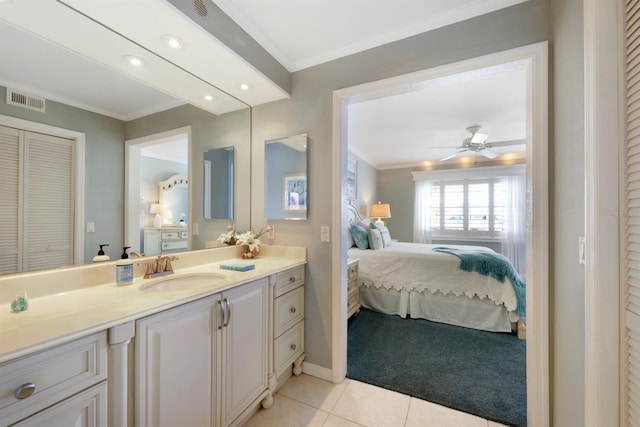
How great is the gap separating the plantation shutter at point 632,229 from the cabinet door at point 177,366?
1.48 metres

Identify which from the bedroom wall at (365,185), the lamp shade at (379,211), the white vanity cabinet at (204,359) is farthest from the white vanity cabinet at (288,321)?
the lamp shade at (379,211)

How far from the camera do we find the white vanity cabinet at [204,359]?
3.12ft

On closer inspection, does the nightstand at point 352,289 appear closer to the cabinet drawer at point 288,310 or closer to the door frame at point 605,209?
the cabinet drawer at point 288,310

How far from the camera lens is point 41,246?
3.55 feet

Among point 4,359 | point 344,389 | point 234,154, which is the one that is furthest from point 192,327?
point 234,154

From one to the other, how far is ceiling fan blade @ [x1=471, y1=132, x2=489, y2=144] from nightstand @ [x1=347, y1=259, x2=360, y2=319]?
8.18 feet

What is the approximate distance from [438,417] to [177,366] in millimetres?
1529

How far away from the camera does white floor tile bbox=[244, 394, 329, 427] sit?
4.77ft

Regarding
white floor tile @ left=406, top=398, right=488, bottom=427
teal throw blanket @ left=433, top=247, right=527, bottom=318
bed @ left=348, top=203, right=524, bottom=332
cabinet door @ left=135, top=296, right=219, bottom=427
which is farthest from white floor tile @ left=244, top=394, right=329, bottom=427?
teal throw blanket @ left=433, top=247, right=527, bottom=318

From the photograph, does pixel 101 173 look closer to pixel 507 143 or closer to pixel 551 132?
pixel 551 132

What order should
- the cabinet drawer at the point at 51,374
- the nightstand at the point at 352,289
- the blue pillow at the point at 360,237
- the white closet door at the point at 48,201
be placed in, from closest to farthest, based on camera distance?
the cabinet drawer at the point at 51,374 < the white closet door at the point at 48,201 < the nightstand at the point at 352,289 < the blue pillow at the point at 360,237

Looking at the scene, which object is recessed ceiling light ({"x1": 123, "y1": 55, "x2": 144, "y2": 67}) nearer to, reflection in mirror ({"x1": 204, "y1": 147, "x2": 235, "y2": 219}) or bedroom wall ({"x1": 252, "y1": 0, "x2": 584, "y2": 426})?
reflection in mirror ({"x1": 204, "y1": 147, "x2": 235, "y2": 219})

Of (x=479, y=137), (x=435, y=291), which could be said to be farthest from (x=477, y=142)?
(x=435, y=291)

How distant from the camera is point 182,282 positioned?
1.49 meters
